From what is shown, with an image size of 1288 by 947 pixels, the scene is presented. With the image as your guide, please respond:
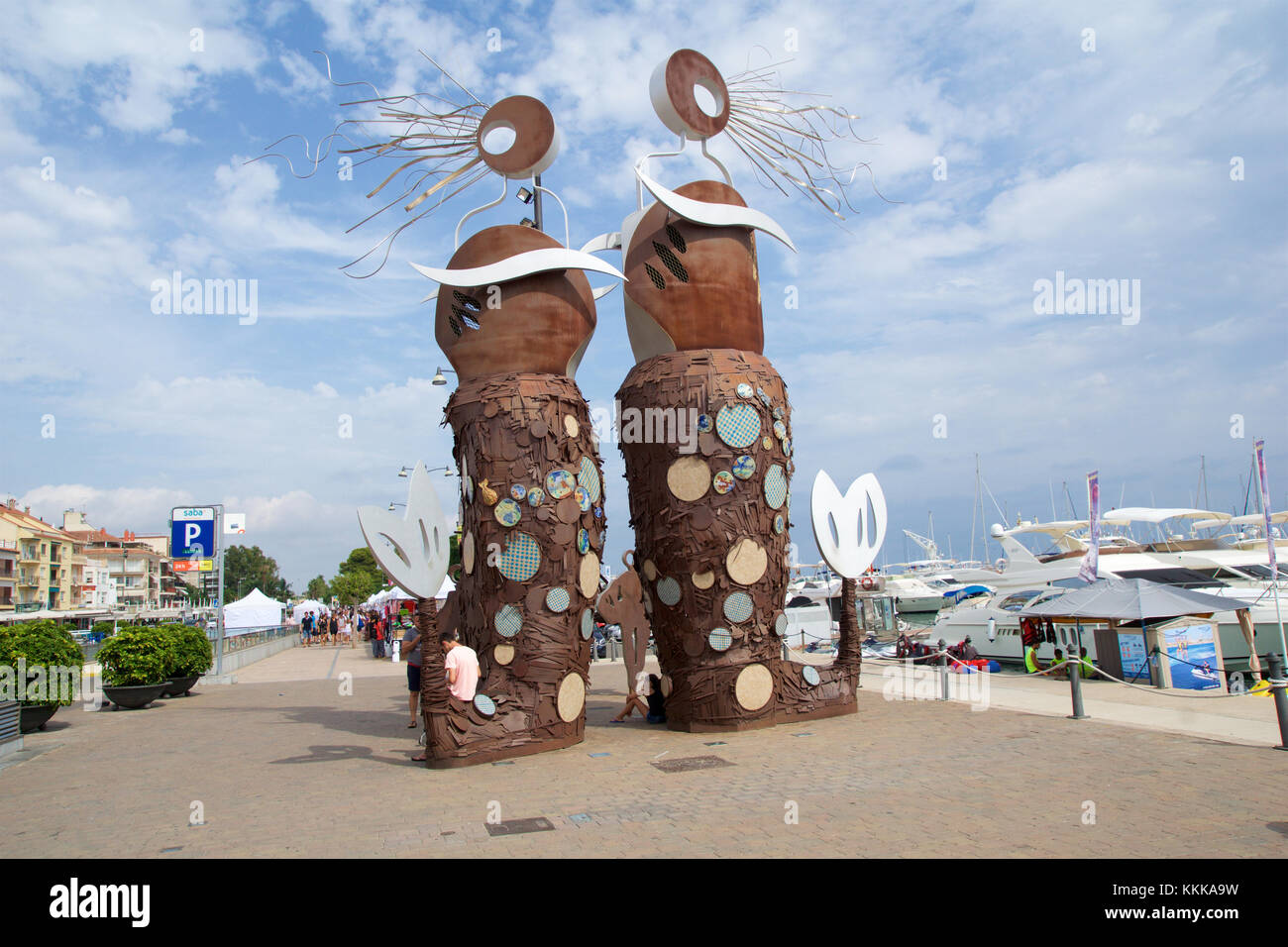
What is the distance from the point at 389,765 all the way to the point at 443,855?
3719 mm

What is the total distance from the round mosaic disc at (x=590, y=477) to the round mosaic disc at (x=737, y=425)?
5.24 ft

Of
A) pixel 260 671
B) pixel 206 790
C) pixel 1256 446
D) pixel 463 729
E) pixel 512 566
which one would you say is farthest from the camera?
pixel 260 671

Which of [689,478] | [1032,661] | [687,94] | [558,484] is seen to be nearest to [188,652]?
[558,484]

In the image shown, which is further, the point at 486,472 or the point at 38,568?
the point at 38,568

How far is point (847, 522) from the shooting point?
11375mm

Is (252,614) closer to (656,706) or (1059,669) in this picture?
(656,706)

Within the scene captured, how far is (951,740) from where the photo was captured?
955 centimetres

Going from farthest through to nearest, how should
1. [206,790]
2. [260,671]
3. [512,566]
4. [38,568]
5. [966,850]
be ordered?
1. [38,568]
2. [260,671]
3. [512,566]
4. [206,790]
5. [966,850]

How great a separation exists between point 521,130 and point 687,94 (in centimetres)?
225

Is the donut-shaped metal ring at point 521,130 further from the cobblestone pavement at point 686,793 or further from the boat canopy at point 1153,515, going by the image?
the boat canopy at point 1153,515

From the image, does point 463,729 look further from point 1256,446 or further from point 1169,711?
point 1256,446

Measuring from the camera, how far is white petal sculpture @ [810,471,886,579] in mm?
11227

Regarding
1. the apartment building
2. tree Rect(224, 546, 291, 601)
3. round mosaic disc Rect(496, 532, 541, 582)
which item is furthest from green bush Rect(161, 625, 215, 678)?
tree Rect(224, 546, 291, 601)

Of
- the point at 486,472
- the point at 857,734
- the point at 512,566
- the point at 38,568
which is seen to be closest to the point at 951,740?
the point at 857,734
